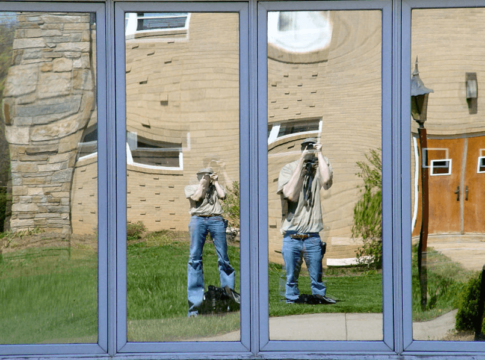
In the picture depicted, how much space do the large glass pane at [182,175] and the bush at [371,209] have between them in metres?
1.08

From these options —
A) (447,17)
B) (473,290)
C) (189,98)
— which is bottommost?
(473,290)

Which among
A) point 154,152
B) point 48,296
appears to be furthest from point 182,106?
point 48,296

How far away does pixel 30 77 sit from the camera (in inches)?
177

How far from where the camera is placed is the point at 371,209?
4.42 m

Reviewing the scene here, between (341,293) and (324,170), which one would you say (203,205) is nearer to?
(324,170)

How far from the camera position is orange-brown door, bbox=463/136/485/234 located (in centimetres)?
445

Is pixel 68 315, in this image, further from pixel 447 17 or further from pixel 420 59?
pixel 447 17

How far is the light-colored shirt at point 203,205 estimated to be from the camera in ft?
14.7

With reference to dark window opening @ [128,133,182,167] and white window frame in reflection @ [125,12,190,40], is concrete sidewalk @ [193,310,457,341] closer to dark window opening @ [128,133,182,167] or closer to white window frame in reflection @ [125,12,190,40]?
dark window opening @ [128,133,182,167]

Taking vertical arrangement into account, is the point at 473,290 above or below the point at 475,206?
below

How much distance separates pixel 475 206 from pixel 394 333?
1.29 metres

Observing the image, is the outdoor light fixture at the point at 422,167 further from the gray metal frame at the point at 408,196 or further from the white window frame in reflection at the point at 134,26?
the white window frame in reflection at the point at 134,26

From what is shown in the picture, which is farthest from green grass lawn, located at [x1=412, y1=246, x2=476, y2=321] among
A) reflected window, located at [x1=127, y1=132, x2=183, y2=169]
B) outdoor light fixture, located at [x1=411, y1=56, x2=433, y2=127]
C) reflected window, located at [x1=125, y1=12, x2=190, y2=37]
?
reflected window, located at [x1=125, y1=12, x2=190, y2=37]

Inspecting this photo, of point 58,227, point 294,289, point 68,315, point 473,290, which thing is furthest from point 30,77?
point 473,290
